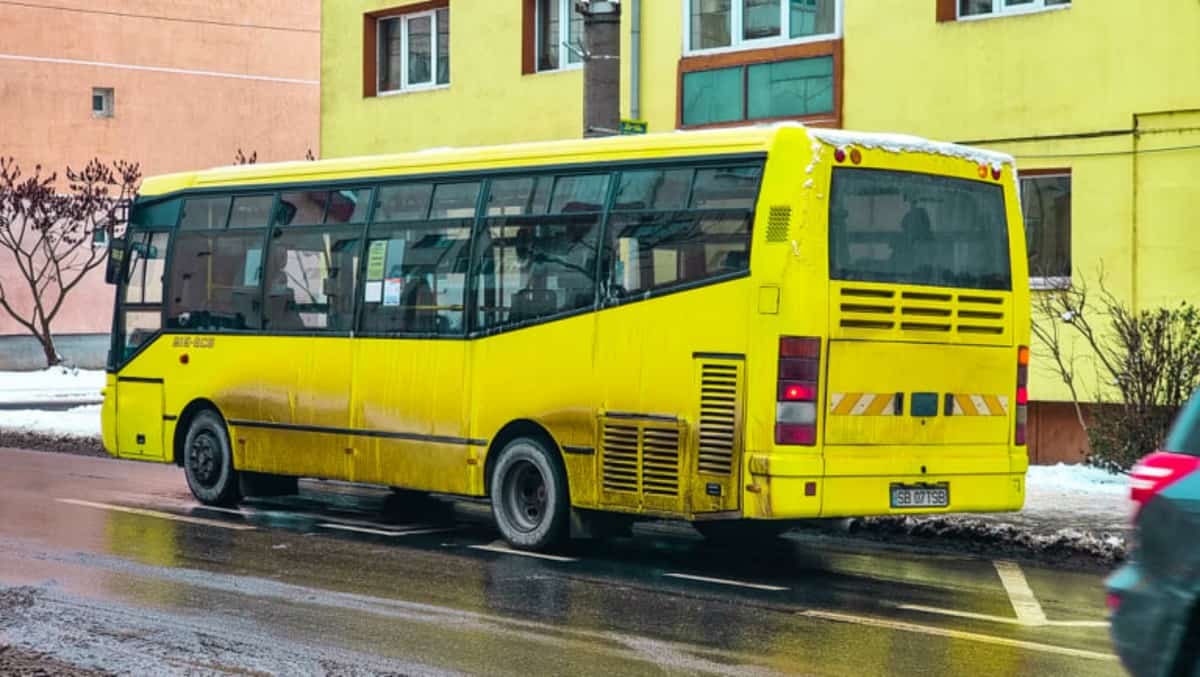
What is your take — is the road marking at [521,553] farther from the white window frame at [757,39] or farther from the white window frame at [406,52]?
the white window frame at [406,52]

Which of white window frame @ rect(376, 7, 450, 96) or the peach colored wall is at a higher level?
the peach colored wall

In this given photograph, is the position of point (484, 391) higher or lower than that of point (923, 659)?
higher

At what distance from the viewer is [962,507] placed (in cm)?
1207

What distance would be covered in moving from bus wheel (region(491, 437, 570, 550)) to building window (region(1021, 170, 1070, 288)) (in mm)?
8071

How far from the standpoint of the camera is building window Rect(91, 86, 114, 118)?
46375 mm

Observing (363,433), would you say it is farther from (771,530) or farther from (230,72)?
(230,72)

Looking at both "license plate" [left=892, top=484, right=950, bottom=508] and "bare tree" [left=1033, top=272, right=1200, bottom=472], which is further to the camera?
"bare tree" [left=1033, top=272, right=1200, bottom=472]

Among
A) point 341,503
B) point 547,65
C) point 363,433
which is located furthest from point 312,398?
point 547,65

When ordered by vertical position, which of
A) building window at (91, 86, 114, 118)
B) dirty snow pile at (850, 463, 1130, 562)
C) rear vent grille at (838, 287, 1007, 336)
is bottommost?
→ dirty snow pile at (850, 463, 1130, 562)

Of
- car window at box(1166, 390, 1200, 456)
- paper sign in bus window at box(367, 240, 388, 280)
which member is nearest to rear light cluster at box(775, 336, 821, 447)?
paper sign in bus window at box(367, 240, 388, 280)

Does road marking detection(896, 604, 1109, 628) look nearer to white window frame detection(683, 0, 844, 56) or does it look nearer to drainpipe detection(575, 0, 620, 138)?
drainpipe detection(575, 0, 620, 138)

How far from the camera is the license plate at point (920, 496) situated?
464 inches

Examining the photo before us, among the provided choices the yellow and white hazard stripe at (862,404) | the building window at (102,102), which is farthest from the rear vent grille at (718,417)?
the building window at (102,102)

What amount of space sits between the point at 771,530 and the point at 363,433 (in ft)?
10.6
